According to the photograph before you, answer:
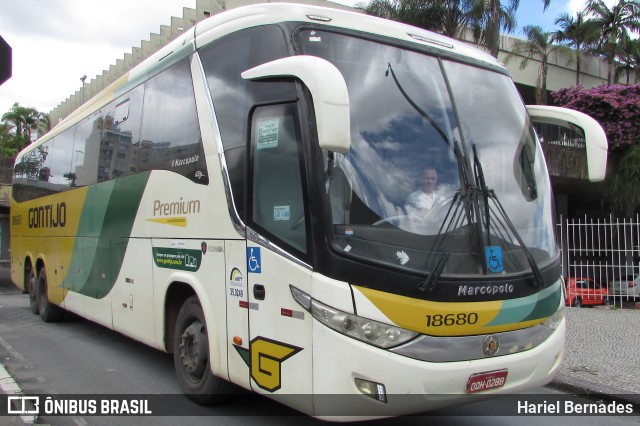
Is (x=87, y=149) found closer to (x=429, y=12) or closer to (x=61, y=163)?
→ (x=61, y=163)

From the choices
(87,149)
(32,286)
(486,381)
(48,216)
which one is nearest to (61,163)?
(48,216)

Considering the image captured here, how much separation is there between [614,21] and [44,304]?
1442 inches

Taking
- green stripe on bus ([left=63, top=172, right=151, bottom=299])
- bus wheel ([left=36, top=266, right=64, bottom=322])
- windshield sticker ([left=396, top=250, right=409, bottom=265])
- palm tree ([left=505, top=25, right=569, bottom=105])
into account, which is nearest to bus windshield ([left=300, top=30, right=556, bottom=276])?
windshield sticker ([left=396, top=250, right=409, bottom=265])

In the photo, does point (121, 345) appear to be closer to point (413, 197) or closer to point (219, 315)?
point (219, 315)

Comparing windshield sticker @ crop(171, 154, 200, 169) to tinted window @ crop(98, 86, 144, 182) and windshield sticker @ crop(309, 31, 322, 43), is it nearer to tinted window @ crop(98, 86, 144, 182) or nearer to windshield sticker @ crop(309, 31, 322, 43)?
tinted window @ crop(98, 86, 144, 182)

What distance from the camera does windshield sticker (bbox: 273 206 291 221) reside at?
4266 millimetres

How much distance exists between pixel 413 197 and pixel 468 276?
68 centimetres

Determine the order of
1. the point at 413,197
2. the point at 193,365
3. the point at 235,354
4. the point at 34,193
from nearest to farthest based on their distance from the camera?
the point at 413,197
the point at 235,354
the point at 193,365
the point at 34,193

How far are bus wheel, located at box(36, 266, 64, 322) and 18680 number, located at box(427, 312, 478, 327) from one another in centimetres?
888

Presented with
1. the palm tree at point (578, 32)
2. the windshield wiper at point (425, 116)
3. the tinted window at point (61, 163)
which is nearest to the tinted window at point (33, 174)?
the tinted window at point (61, 163)

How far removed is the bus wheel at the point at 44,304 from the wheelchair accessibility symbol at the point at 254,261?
7.54m

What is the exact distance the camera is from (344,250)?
12.8 feet

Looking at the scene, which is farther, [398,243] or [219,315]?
[219,315]

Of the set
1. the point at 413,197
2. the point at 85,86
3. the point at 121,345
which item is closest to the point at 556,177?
the point at 121,345
